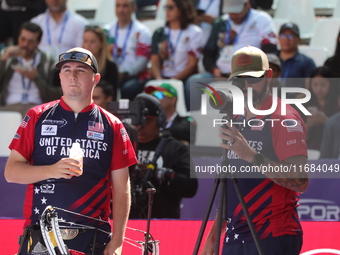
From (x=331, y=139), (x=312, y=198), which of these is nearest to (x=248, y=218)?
(x=312, y=198)

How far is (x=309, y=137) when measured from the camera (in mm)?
6996

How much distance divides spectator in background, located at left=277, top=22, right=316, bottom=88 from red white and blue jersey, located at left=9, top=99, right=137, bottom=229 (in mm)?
4129

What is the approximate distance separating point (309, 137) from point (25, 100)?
3.42 metres

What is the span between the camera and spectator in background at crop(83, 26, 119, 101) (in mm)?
7984

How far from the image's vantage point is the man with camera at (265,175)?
3.82 metres

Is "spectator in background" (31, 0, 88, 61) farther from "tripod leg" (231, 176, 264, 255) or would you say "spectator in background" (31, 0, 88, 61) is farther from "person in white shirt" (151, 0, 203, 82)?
"tripod leg" (231, 176, 264, 255)

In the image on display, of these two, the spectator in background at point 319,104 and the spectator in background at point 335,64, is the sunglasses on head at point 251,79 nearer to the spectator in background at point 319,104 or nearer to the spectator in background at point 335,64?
the spectator in background at point 319,104

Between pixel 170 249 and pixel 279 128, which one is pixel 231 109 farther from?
pixel 170 249

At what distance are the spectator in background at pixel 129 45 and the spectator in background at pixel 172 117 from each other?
174 centimetres

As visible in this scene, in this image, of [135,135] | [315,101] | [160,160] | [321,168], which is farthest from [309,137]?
[135,135]

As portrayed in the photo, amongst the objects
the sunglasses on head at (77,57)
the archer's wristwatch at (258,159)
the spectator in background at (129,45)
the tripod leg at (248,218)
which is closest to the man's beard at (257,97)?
the archer's wristwatch at (258,159)

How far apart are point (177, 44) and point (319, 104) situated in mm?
2146

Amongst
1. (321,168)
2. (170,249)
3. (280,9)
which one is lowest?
(170,249)

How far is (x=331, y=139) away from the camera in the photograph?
6.68 meters
